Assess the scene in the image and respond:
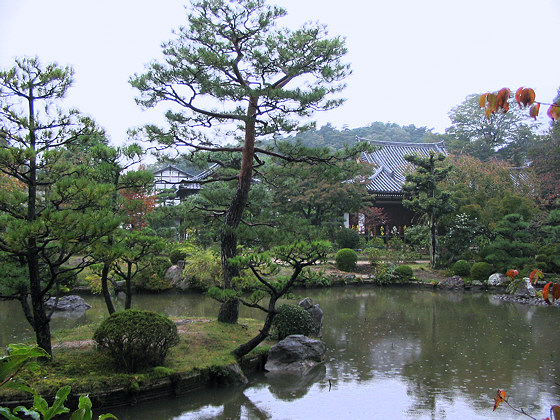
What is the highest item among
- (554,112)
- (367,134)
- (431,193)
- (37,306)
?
(367,134)

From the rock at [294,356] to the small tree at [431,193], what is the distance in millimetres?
10569

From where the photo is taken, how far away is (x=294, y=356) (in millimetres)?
7309

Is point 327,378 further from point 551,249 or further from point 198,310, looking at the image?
point 551,249

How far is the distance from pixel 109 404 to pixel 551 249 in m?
15.1

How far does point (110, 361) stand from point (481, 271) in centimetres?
1332

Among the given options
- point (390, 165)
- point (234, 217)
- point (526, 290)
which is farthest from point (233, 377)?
point (390, 165)

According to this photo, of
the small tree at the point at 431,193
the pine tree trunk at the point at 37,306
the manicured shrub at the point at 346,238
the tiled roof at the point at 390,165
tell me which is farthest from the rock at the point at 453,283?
the pine tree trunk at the point at 37,306

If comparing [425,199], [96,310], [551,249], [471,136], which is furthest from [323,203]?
[471,136]

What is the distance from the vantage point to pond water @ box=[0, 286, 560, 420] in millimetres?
5730

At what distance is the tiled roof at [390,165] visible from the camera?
893 inches

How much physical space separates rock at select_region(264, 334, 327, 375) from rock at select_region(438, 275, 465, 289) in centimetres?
946

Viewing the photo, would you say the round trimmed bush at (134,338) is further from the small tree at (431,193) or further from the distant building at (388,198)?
the distant building at (388,198)

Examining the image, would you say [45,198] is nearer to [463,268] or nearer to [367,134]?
[463,268]

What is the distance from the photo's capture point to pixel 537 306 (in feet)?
41.7
